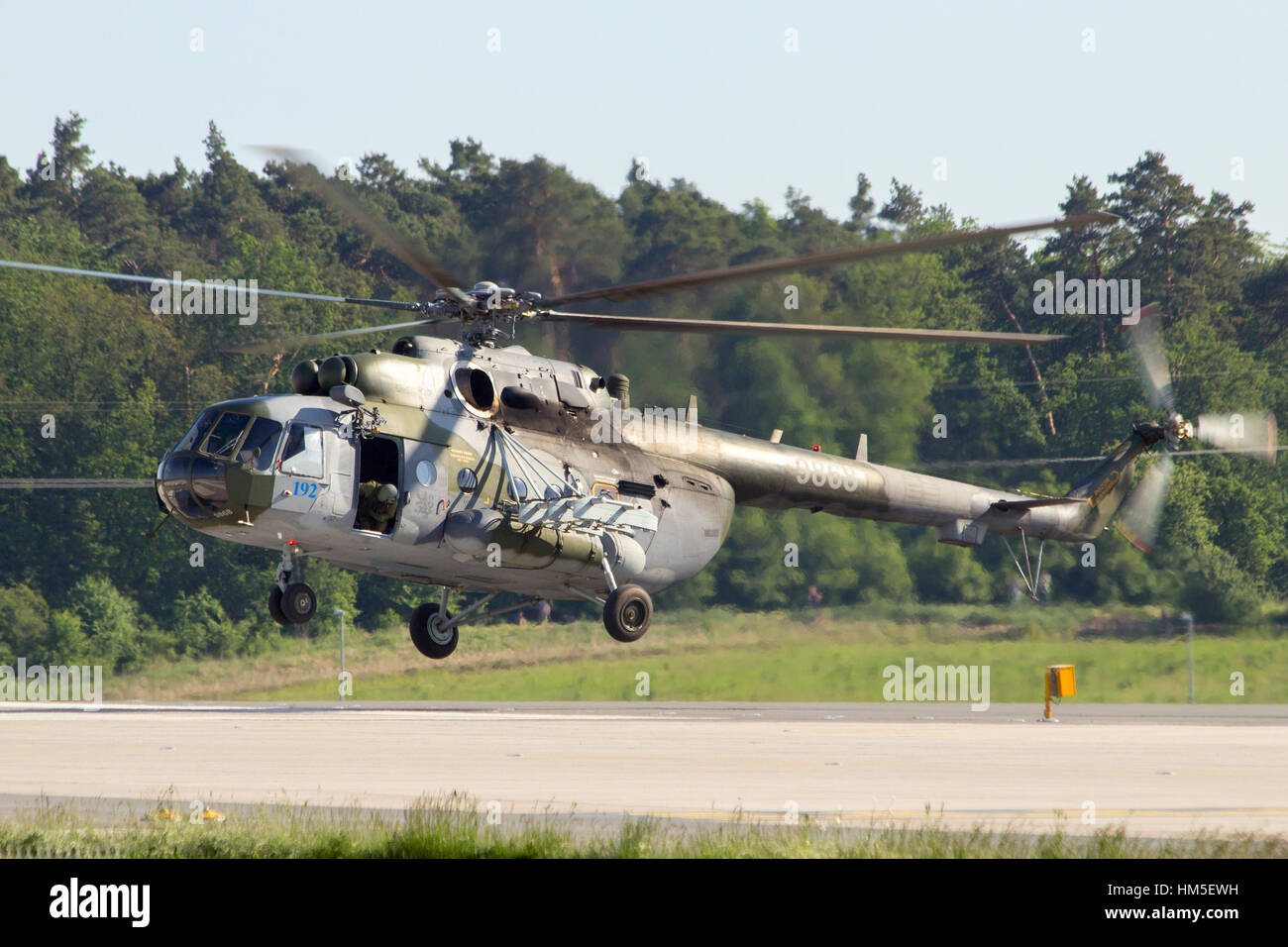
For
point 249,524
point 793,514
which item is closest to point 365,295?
point 793,514

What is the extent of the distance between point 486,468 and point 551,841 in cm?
1095

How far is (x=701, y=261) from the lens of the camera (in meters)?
56.7

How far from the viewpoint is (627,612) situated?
2247 cm

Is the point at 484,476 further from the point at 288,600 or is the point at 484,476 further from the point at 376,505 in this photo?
the point at 288,600

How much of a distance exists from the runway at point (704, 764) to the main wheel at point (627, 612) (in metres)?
1.56

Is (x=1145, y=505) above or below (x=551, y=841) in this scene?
above

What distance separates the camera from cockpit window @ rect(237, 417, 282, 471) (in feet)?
63.5

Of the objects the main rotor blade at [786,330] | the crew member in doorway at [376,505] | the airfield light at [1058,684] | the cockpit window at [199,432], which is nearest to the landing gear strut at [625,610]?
the crew member in doorway at [376,505]

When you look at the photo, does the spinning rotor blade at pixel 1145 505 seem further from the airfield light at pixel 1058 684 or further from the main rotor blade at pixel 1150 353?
the airfield light at pixel 1058 684

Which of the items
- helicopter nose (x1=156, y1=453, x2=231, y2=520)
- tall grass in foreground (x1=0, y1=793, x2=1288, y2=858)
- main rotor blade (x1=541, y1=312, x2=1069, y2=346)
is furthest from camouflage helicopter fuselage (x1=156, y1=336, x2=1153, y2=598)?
tall grass in foreground (x1=0, y1=793, x2=1288, y2=858)

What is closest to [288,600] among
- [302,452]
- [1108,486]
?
[302,452]

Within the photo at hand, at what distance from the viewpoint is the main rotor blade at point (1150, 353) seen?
2806cm
